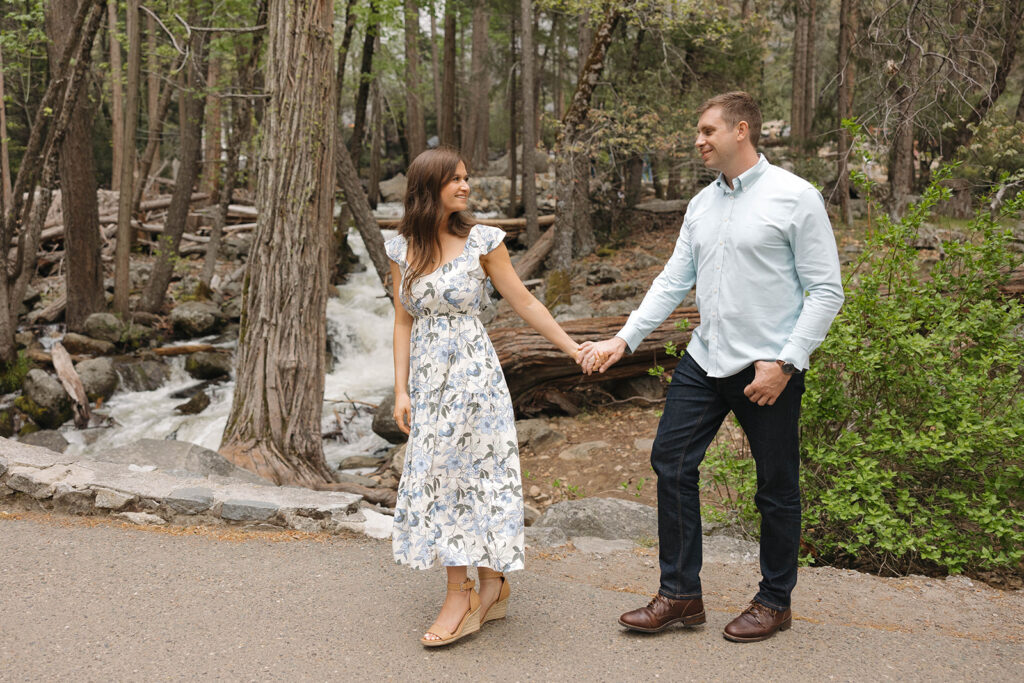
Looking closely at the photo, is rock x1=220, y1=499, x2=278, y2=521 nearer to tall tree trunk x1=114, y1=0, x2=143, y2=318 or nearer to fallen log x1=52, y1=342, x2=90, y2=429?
fallen log x1=52, y1=342, x2=90, y2=429

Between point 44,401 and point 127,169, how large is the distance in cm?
479

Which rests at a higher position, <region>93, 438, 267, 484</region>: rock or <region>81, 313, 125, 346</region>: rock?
<region>93, 438, 267, 484</region>: rock

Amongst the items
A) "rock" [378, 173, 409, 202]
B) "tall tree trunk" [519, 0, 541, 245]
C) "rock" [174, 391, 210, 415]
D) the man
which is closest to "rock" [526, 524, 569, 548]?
the man

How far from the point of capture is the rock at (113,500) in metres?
5.23

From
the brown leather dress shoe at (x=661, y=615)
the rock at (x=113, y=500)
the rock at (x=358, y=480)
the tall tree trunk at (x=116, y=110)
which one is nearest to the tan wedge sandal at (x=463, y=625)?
the brown leather dress shoe at (x=661, y=615)

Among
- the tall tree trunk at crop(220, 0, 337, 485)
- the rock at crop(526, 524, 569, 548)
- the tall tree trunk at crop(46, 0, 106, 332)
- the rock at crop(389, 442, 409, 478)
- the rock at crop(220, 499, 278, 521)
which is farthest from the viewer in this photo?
the tall tree trunk at crop(46, 0, 106, 332)

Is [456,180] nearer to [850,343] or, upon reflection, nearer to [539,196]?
[850,343]

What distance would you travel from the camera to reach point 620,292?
15.1 m

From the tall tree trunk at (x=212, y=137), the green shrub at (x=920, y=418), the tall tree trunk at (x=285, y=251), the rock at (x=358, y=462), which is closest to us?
the green shrub at (x=920, y=418)

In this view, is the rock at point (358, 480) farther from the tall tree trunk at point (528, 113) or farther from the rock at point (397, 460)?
the tall tree trunk at point (528, 113)

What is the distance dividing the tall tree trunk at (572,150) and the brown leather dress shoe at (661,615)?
11315mm

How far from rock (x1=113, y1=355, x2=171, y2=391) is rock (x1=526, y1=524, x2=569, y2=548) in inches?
377

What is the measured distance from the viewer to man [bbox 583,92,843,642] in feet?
11.1

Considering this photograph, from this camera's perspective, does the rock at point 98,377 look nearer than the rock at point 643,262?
Yes
